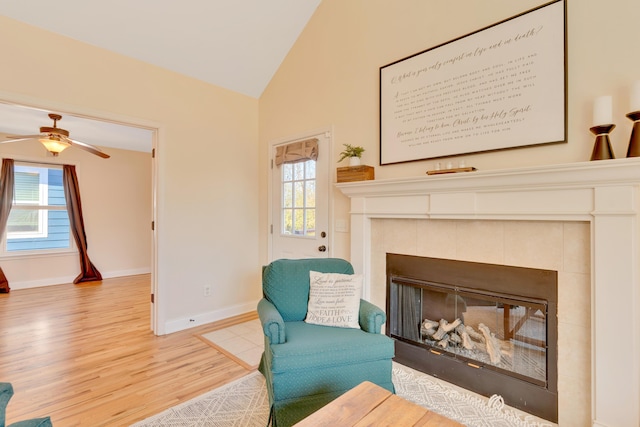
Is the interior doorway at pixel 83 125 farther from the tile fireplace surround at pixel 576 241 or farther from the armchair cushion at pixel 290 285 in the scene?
the tile fireplace surround at pixel 576 241

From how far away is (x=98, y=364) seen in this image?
2469 millimetres

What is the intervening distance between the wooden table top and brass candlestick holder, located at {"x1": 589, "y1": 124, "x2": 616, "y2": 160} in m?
1.49

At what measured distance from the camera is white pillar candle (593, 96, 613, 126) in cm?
158

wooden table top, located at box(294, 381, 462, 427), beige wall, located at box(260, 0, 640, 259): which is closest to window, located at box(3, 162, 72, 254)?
beige wall, located at box(260, 0, 640, 259)

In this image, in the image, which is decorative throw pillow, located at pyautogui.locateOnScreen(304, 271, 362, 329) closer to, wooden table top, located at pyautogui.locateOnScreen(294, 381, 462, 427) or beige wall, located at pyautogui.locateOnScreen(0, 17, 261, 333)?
wooden table top, located at pyautogui.locateOnScreen(294, 381, 462, 427)

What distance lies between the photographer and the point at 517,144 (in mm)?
1938

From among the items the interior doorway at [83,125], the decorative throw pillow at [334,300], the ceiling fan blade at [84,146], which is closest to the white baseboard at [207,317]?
the interior doorway at [83,125]

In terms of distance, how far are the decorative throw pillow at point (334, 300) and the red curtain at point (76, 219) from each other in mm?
5111

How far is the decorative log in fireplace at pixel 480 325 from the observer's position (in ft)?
6.12

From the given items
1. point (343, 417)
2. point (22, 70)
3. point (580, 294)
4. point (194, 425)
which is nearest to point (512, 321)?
point (580, 294)

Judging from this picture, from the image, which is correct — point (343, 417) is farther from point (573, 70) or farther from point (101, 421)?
point (573, 70)

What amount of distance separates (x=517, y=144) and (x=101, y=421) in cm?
297

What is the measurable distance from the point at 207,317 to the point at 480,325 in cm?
273

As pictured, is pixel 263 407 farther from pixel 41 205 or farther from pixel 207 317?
pixel 41 205
